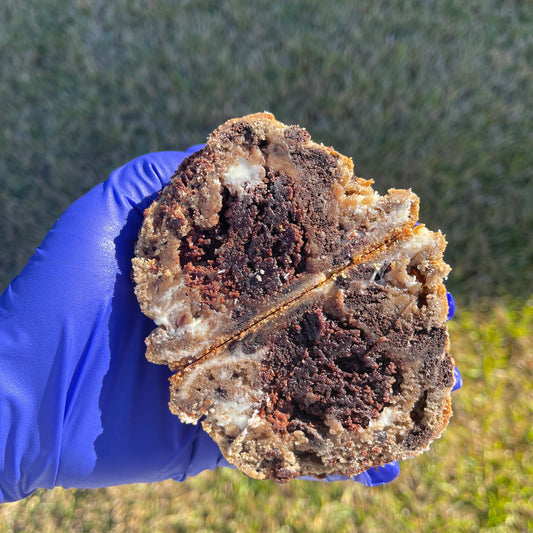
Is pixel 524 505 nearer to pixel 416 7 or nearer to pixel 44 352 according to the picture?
pixel 44 352

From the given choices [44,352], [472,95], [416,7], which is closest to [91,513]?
[44,352]

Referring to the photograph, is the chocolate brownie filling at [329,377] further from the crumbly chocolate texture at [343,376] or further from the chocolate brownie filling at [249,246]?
the chocolate brownie filling at [249,246]

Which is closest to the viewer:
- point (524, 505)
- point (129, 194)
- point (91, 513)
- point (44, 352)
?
point (44, 352)

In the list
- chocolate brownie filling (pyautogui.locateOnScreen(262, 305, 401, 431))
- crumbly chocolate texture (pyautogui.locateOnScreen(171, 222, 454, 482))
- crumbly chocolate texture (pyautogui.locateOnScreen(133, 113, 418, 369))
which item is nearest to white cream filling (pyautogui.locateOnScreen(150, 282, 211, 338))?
crumbly chocolate texture (pyautogui.locateOnScreen(133, 113, 418, 369))

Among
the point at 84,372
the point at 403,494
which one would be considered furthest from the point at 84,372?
the point at 403,494

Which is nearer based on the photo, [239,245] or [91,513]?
[239,245]

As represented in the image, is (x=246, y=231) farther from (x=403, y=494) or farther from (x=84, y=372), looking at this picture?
(x=403, y=494)

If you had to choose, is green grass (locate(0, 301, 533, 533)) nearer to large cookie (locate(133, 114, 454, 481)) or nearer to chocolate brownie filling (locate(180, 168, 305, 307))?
large cookie (locate(133, 114, 454, 481))
